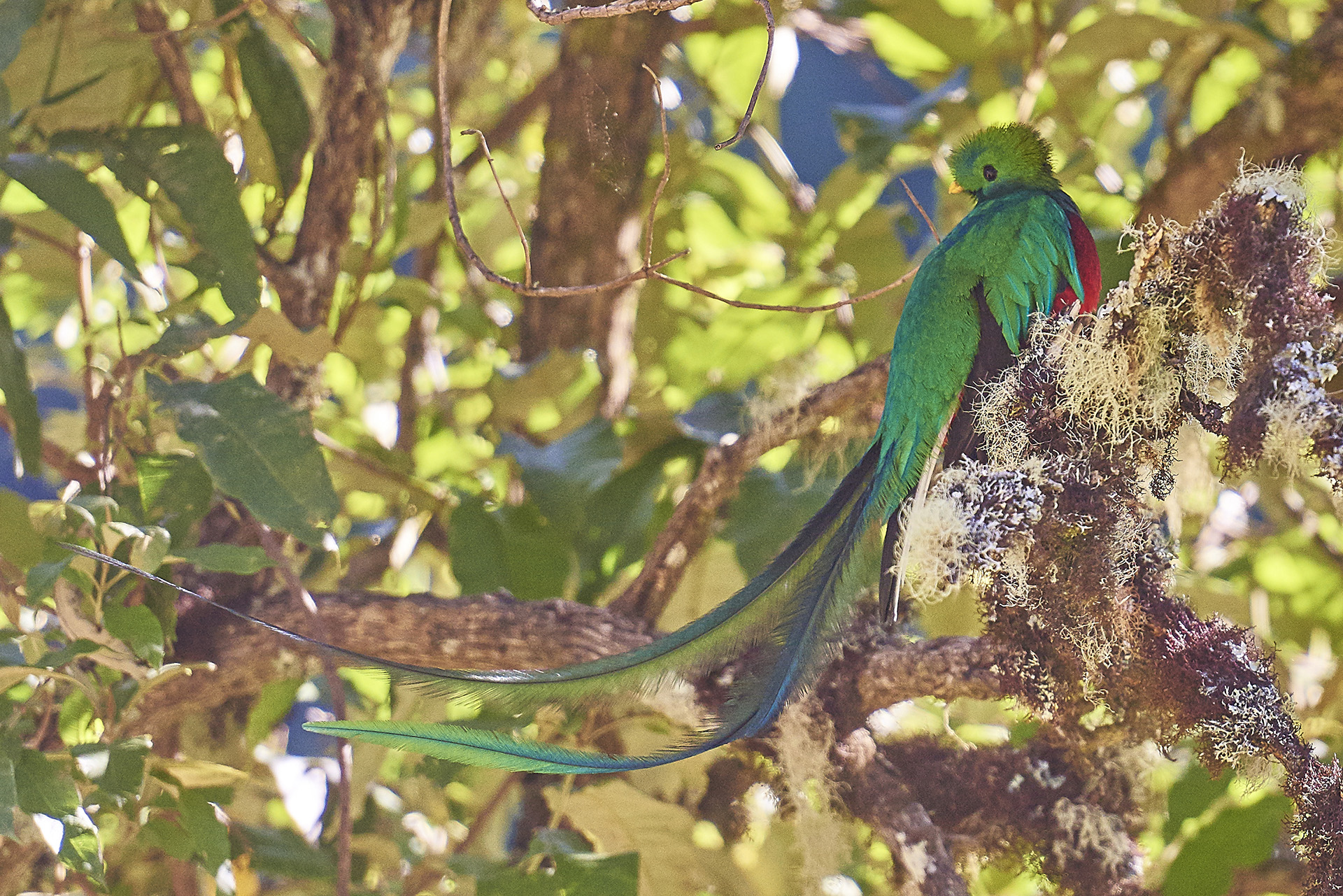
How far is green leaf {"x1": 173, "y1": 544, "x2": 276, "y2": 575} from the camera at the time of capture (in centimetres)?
99

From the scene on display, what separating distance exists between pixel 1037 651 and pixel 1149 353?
0.24m

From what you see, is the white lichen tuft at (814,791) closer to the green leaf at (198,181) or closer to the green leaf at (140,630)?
the green leaf at (140,630)

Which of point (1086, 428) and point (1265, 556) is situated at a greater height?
point (1086, 428)

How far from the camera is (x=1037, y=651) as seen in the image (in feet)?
2.74

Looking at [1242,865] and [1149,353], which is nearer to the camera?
[1149,353]

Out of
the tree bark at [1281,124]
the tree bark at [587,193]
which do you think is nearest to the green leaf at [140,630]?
the tree bark at [587,193]

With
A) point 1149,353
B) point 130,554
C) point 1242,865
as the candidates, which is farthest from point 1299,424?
point 130,554

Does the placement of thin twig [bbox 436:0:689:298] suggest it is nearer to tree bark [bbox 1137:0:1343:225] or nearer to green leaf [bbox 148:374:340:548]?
green leaf [bbox 148:374:340:548]

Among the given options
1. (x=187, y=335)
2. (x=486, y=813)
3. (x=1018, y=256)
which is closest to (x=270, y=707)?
(x=486, y=813)

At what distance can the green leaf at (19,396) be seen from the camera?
110 cm

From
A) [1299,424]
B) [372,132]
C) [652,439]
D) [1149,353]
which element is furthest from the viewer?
[652,439]

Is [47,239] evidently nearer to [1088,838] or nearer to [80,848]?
[80,848]

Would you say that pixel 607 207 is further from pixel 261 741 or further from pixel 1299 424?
pixel 1299 424

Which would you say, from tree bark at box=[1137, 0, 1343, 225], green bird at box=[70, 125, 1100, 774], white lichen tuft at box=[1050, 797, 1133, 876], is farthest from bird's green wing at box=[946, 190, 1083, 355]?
tree bark at box=[1137, 0, 1343, 225]
